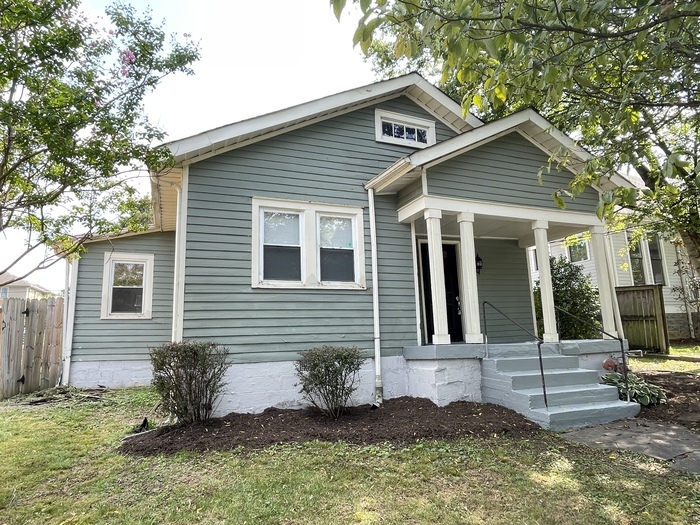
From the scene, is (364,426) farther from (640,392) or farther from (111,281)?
(111,281)

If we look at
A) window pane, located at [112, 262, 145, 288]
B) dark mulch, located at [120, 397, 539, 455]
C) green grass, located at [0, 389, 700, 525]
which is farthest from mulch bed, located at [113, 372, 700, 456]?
window pane, located at [112, 262, 145, 288]

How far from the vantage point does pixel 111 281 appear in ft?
30.3

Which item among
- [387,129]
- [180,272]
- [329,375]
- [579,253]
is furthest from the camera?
[579,253]

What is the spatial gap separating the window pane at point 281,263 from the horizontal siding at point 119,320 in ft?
14.3

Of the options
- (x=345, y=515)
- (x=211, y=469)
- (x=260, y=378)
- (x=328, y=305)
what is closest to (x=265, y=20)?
(x=328, y=305)

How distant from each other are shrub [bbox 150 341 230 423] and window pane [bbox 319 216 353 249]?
2.58m

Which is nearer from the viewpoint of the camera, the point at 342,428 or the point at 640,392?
the point at 342,428

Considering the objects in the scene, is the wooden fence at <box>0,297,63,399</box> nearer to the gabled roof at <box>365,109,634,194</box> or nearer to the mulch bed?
the mulch bed

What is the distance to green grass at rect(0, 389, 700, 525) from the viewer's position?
3.04 meters

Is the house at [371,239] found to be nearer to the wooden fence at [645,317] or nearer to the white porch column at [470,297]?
the white porch column at [470,297]

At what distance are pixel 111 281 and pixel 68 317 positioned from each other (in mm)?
1103

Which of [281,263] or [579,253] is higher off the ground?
[579,253]

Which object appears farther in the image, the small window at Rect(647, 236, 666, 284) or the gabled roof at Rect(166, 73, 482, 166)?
the small window at Rect(647, 236, 666, 284)

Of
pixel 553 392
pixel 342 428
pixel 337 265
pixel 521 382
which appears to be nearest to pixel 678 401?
pixel 553 392
